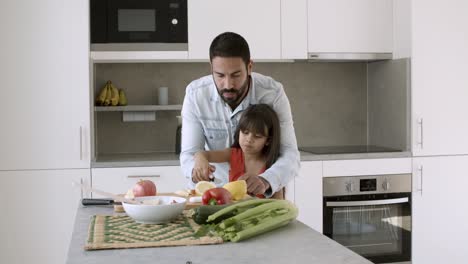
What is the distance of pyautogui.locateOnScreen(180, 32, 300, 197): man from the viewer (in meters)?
2.71

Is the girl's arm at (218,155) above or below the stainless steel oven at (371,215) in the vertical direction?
above

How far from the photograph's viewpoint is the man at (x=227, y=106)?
2.71 meters

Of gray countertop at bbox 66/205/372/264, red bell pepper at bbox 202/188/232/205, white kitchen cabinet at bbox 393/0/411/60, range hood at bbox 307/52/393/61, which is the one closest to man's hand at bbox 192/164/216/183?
red bell pepper at bbox 202/188/232/205

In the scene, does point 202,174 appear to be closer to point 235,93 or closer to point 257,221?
point 235,93

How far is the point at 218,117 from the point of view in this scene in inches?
121

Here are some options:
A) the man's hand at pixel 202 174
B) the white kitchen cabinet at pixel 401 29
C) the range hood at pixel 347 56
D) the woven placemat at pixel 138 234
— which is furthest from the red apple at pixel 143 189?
the white kitchen cabinet at pixel 401 29

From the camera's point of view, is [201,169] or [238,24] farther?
[238,24]

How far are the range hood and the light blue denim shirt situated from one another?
1.36m

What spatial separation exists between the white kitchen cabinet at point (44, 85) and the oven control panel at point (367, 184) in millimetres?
1434

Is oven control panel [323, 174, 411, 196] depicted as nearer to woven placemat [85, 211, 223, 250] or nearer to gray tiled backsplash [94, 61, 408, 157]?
gray tiled backsplash [94, 61, 408, 157]
